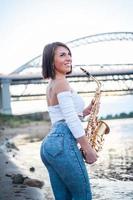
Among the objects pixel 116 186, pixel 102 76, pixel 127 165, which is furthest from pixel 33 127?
pixel 116 186

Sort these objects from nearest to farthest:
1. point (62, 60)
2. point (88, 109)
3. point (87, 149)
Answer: point (87, 149)
point (62, 60)
point (88, 109)

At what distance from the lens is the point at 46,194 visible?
8.52 meters

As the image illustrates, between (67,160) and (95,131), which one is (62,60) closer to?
Result: (95,131)

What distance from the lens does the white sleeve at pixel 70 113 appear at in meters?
3.33

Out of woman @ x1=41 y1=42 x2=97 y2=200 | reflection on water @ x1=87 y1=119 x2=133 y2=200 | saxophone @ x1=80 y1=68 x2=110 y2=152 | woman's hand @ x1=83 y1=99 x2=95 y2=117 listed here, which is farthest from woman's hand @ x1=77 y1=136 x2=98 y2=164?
reflection on water @ x1=87 y1=119 x2=133 y2=200

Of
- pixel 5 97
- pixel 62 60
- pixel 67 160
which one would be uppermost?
pixel 5 97

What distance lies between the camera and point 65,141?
3.37 metres

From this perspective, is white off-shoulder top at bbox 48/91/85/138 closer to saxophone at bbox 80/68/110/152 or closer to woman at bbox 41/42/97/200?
woman at bbox 41/42/97/200

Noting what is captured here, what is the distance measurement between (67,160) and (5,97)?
59844 millimetres

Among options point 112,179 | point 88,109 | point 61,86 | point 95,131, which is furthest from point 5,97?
point 61,86

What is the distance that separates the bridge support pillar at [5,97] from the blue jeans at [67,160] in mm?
58113

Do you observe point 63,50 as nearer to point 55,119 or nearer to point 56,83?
point 56,83

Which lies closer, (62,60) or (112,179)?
(62,60)

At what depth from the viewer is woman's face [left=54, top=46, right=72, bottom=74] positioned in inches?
140
